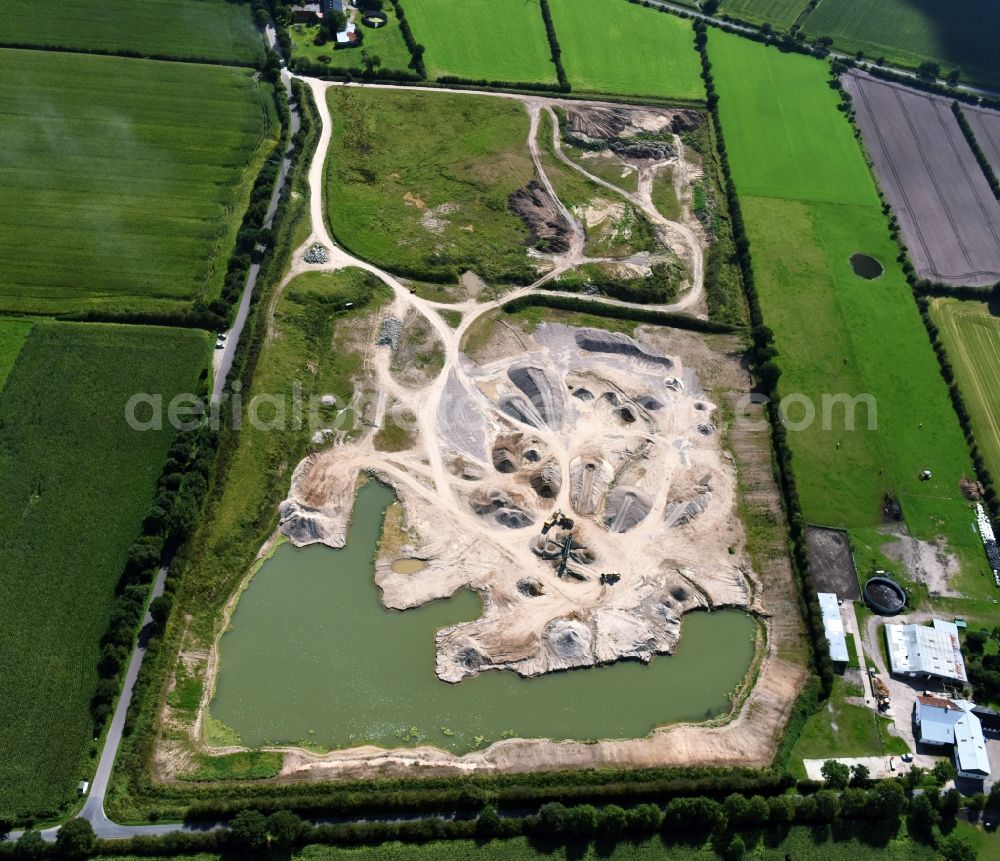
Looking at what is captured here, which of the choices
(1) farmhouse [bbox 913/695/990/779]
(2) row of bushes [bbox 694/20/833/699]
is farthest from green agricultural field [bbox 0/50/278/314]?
(1) farmhouse [bbox 913/695/990/779]

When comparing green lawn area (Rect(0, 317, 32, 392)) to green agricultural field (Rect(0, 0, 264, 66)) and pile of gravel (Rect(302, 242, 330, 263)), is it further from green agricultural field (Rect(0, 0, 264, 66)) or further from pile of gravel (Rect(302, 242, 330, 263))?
green agricultural field (Rect(0, 0, 264, 66))

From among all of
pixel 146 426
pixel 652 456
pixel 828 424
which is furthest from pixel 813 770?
pixel 146 426

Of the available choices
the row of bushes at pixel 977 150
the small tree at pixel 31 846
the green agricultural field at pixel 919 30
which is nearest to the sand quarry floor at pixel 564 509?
the small tree at pixel 31 846

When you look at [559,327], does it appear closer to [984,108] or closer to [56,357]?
[56,357]

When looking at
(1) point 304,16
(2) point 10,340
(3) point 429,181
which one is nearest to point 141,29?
(1) point 304,16

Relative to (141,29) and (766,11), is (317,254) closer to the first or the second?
(141,29)
